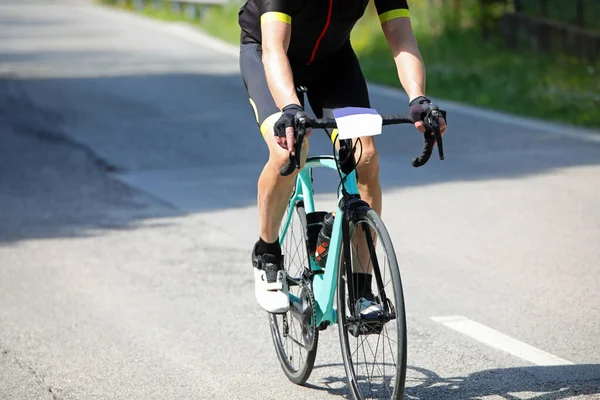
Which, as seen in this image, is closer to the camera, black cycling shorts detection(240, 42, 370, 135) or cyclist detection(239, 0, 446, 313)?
cyclist detection(239, 0, 446, 313)

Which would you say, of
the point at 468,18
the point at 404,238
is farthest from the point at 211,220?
the point at 468,18

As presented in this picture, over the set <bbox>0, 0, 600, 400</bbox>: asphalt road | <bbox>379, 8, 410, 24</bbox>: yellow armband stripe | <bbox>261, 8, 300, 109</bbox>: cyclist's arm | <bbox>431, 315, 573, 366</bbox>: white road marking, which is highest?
<bbox>379, 8, 410, 24</bbox>: yellow armband stripe

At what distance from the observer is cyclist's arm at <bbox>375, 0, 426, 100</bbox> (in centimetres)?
435

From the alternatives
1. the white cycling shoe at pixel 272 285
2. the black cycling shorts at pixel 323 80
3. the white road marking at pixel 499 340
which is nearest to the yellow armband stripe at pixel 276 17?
the black cycling shorts at pixel 323 80

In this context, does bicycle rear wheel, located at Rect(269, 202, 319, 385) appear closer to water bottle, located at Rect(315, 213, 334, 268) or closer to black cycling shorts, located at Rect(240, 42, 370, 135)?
water bottle, located at Rect(315, 213, 334, 268)

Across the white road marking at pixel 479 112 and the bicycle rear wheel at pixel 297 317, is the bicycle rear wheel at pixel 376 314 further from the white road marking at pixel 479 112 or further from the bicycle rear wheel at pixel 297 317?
the white road marking at pixel 479 112

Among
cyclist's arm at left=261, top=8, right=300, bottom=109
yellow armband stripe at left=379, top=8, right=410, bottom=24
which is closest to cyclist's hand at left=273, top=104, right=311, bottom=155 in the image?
cyclist's arm at left=261, top=8, right=300, bottom=109

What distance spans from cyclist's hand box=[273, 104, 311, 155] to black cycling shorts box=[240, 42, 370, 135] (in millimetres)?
597

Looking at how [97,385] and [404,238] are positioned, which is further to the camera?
[404,238]

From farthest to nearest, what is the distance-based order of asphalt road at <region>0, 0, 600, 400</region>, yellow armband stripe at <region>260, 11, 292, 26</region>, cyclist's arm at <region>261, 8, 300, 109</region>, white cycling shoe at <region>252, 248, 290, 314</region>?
1. asphalt road at <region>0, 0, 600, 400</region>
2. white cycling shoe at <region>252, 248, 290, 314</region>
3. yellow armband stripe at <region>260, 11, 292, 26</region>
4. cyclist's arm at <region>261, 8, 300, 109</region>

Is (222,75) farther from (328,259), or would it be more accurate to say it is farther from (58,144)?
(328,259)

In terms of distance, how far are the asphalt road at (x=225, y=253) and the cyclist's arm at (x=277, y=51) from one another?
1329 mm

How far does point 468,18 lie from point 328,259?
17423mm

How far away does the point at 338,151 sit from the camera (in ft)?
14.1
